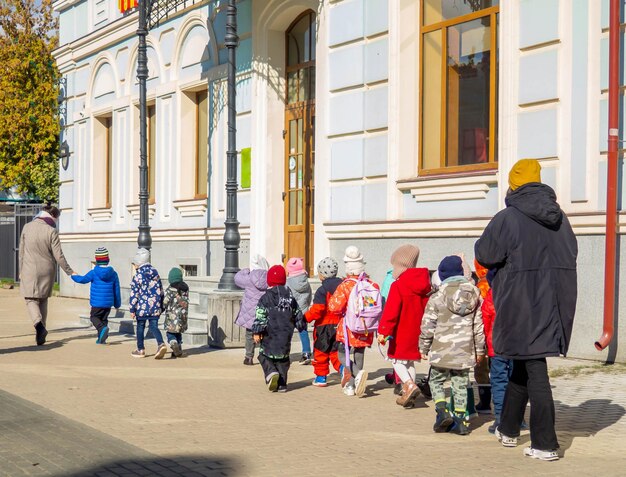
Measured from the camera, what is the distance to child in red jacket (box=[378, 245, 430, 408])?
919 centimetres

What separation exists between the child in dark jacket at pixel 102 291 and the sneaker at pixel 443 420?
7631mm

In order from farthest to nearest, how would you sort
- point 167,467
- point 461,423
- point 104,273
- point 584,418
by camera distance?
1. point 104,273
2. point 584,418
3. point 461,423
4. point 167,467

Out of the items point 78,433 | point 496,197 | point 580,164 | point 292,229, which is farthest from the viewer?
point 292,229

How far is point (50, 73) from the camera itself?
3275cm

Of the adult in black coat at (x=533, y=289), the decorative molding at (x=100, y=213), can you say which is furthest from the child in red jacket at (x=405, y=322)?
the decorative molding at (x=100, y=213)

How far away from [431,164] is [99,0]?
12.7 meters

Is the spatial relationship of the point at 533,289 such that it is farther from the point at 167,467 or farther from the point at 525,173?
the point at 167,467

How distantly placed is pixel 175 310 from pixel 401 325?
14.3 ft

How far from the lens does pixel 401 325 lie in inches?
365

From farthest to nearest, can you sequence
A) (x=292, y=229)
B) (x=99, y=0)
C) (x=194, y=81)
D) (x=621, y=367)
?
1. (x=99, y=0)
2. (x=194, y=81)
3. (x=292, y=229)
4. (x=621, y=367)

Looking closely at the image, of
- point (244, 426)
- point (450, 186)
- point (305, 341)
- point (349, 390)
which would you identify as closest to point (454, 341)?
point (244, 426)

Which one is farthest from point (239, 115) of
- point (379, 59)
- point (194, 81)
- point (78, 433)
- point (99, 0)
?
point (78, 433)

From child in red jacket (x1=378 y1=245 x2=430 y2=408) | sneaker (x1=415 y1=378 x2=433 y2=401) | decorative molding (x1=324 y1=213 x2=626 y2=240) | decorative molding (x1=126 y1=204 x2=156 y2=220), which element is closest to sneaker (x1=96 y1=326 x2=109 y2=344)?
decorative molding (x1=324 y1=213 x2=626 y2=240)

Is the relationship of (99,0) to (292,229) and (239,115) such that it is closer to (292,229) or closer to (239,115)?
(239,115)
